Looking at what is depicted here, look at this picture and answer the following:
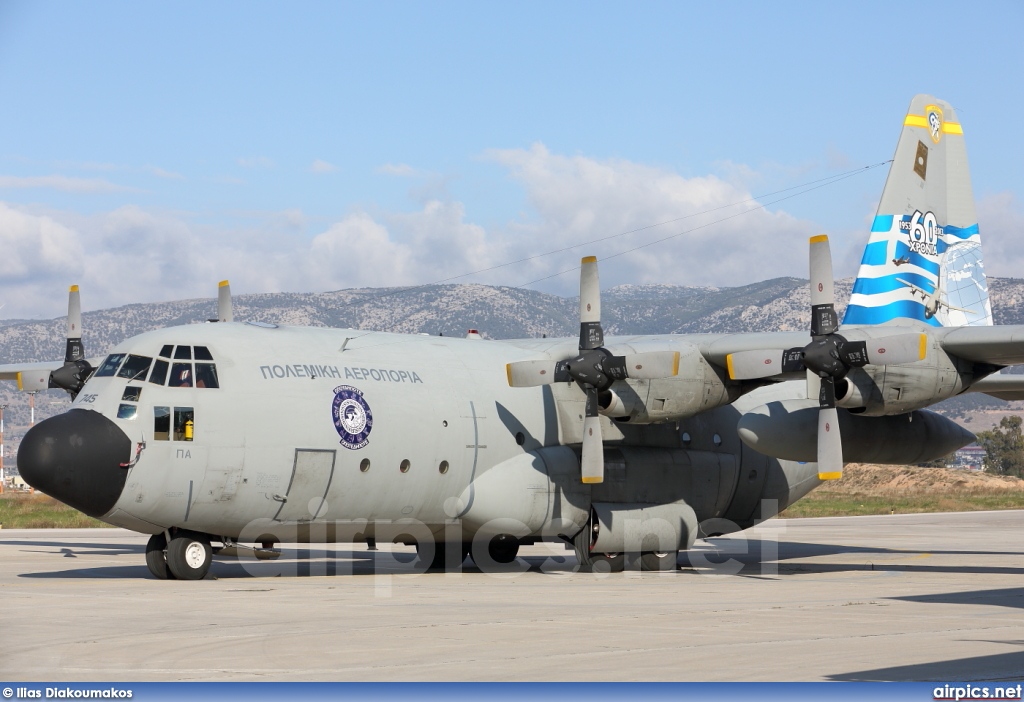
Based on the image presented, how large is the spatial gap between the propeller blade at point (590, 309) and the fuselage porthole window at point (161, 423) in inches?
260

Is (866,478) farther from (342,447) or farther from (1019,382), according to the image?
(342,447)

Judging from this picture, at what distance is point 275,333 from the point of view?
19297 millimetres

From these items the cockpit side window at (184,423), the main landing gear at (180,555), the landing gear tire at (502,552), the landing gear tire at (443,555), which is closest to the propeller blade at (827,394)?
the landing gear tire at (502,552)

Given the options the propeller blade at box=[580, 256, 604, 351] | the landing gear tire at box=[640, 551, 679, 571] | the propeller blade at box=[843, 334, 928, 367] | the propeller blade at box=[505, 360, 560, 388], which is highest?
the propeller blade at box=[580, 256, 604, 351]

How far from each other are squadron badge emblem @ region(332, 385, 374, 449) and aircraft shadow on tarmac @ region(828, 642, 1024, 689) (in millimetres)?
10432

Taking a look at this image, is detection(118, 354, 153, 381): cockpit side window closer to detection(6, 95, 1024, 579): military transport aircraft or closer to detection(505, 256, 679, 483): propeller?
detection(6, 95, 1024, 579): military transport aircraft

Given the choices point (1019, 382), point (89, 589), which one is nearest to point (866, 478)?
point (1019, 382)

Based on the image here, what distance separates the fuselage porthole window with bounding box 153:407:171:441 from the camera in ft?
56.5

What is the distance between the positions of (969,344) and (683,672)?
1170cm

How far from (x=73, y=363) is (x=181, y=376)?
234 inches

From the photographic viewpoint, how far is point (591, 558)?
21.3 m

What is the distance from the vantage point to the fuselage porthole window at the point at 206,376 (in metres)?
17.8

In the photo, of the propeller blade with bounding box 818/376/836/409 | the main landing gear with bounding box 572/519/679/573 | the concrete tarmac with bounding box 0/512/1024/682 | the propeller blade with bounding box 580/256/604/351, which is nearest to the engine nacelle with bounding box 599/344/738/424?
the propeller blade with bounding box 580/256/604/351

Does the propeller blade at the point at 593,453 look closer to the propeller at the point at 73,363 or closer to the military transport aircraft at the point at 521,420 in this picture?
the military transport aircraft at the point at 521,420
